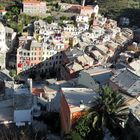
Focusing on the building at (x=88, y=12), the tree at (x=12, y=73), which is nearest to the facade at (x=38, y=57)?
the tree at (x=12, y=73)

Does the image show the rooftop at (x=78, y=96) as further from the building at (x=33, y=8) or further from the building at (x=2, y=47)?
the building at (x=33, y=8)

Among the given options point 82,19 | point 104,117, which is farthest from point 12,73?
point 104,117

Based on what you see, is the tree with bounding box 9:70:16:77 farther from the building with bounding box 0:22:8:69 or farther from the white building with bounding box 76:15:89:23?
the white building with bounding box 76:15:89:23

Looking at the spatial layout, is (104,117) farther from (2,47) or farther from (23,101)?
(2,47)

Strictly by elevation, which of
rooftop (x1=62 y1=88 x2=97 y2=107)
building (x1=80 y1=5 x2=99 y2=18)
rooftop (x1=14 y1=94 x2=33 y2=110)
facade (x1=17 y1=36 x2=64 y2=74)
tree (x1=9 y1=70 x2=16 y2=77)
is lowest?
tree (x1=9 y1=70 x2=16 y2=77)

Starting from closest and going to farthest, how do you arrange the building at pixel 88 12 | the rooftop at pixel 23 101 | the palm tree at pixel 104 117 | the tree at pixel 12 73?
the palm tree at pixel 104 117 → the rooftop at pixel 23 101 → the tree at pixel 12 73 → the building at pixel 88 12

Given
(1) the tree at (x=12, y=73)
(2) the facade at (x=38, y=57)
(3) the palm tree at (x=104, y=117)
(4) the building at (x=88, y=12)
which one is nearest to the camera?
(3) the palm tree at (x=104, y=117)

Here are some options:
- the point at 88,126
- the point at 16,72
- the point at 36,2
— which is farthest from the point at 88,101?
the point at 36,2

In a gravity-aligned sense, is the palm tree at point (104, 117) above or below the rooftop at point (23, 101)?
above

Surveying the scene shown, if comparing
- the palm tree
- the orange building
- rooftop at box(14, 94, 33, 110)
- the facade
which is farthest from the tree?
the palm tree
